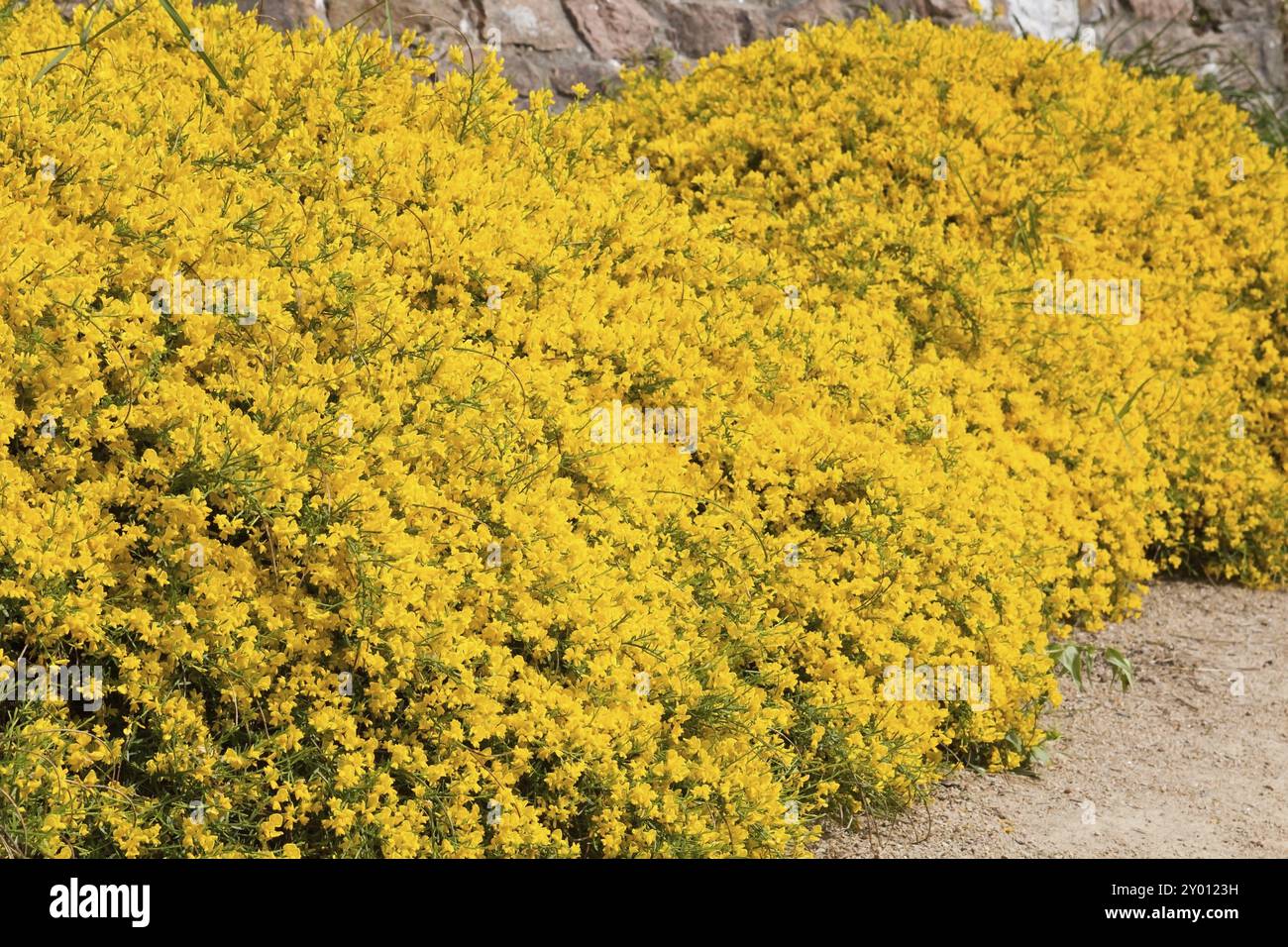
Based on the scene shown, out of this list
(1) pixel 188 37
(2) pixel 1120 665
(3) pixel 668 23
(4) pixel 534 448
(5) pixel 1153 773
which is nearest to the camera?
Answer: (4) pixel 534 448

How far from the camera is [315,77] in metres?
3.81

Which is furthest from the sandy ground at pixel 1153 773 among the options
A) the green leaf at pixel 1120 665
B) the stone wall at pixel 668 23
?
the stone wall at pixel 668 23

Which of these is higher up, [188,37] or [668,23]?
[668,23]

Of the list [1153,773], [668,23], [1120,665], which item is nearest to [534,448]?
[1153,773]

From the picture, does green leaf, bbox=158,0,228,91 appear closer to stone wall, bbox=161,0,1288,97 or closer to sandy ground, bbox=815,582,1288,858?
stone wall, bbox=161,0,1288,97

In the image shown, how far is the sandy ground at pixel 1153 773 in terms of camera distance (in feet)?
11.3

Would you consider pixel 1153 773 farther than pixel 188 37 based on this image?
Yes

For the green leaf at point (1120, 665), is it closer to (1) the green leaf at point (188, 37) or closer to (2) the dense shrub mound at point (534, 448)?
(2) the dense shrub mound at point (534, 448)

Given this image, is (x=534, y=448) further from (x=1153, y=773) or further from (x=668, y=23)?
(x=668, y=23)

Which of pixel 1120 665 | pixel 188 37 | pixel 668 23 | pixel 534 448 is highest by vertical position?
pixel 668 23

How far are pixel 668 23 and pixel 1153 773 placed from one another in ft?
12.1

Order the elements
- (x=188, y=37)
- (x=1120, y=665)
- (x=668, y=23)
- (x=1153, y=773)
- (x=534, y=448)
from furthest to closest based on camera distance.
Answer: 1. (x=668, y=23)
2. (x=1120, y=665)
3. (x=1153, y=773)
4. (x=188, y=37)
5. (x=534, y=448)

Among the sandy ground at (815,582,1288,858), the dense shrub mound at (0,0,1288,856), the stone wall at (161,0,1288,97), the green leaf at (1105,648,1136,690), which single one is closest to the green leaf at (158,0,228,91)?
the dense shrub mound at (0,0,1288,856)

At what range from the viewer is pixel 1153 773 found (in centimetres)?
394
